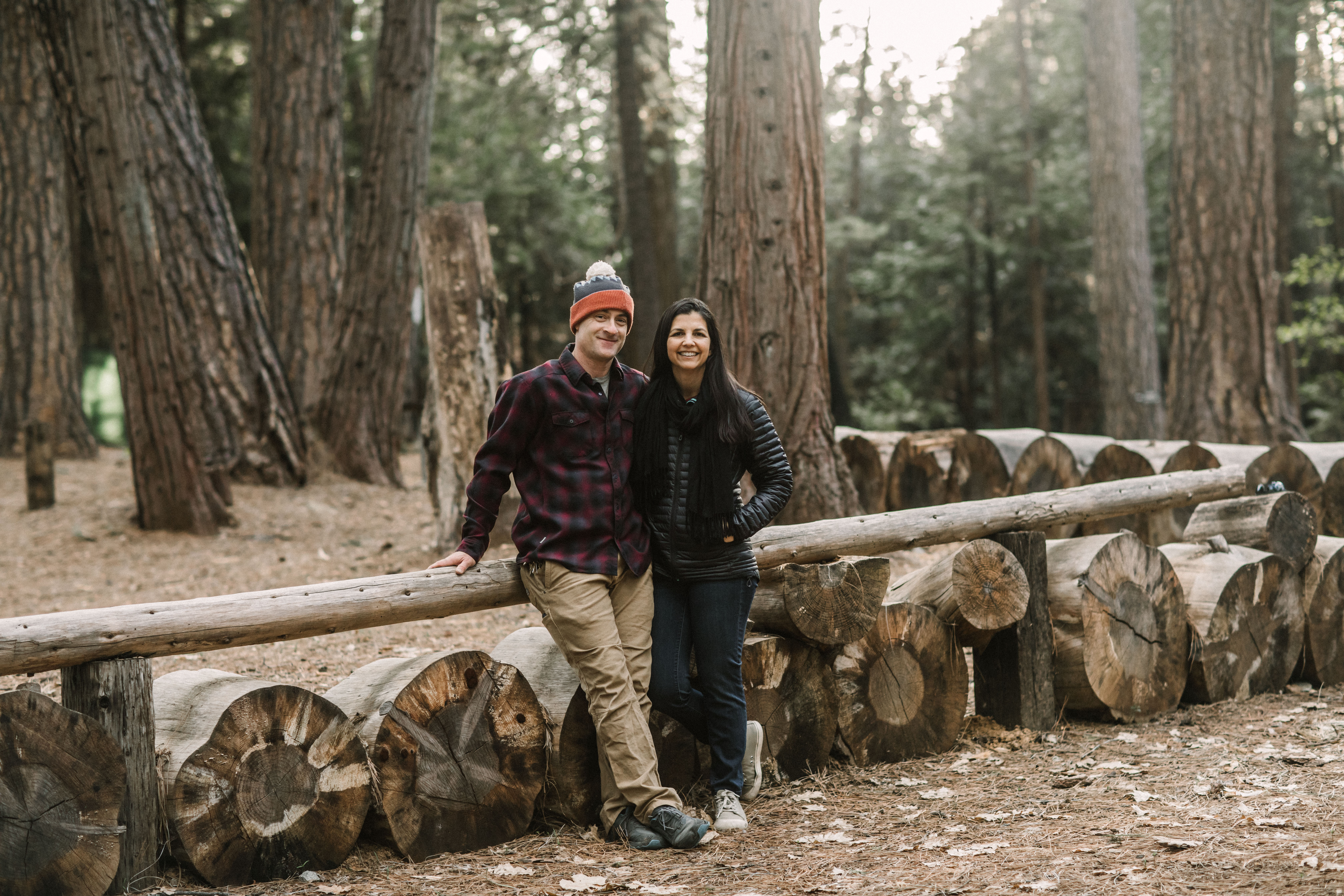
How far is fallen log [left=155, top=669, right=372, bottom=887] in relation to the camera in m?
3.44

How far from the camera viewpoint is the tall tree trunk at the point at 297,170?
40.3 feet

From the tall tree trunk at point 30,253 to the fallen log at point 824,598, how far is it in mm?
11612

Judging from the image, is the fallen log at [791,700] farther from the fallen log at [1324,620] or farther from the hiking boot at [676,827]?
the fallen log at [1324,620]

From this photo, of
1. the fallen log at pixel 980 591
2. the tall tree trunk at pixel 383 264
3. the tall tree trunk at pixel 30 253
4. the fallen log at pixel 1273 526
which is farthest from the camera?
the tall tree trunk at pixel 30 253

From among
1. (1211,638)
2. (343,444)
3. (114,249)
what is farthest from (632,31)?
(1211,638)

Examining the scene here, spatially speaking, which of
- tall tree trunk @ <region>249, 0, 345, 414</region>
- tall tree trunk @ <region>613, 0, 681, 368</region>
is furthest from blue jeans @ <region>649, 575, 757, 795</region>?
tall tree trunk @ <region>613, 0, 681, 368</region>

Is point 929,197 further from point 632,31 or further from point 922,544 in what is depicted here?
point 922,544

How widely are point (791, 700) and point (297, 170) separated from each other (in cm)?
1022

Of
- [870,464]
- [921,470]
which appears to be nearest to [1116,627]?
[921,470]

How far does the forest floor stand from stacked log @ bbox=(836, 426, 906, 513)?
144 inches

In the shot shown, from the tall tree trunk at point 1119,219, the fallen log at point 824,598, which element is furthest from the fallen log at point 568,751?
the tall tree trunk at point 1119,219

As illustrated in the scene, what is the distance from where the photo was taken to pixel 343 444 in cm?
1146

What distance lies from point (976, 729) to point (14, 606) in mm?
6182

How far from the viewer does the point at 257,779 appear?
353cm
